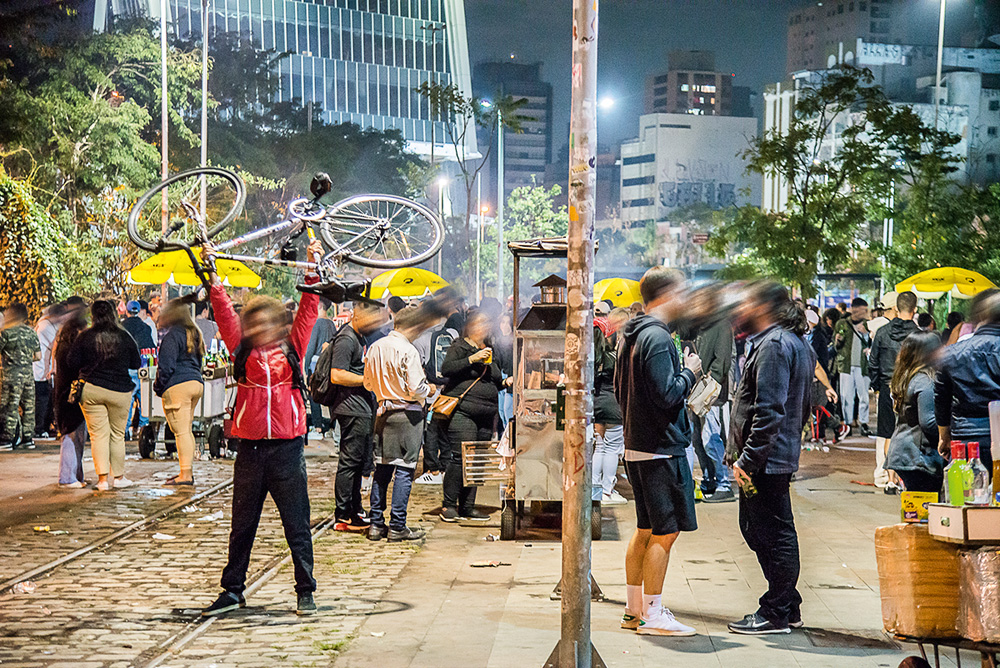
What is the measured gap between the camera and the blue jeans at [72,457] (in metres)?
12.8

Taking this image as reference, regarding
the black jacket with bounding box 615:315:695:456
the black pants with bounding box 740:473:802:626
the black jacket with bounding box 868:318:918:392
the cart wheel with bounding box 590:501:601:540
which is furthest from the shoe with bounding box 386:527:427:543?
the black jacket with bounding box 868:318:918:392

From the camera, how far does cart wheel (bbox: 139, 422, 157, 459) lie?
611 inches

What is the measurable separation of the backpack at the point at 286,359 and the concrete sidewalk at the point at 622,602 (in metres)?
1.59

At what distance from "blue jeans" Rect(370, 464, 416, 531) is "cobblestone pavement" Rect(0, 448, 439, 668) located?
0.84 feet

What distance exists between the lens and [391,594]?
814cm

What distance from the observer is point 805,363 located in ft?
22.8

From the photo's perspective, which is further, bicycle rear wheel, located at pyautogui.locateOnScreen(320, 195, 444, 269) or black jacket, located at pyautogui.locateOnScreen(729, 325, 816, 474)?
bicycle rear wheel, located at pyautogui.locateOnScreen(320, 195, 444, 269)

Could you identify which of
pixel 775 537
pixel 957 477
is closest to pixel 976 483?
pixel 957 477

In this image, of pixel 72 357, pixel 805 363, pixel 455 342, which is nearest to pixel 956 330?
pixel 455 342

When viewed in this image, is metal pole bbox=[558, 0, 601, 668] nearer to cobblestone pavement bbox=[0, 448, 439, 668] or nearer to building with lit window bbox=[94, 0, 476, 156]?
cobblestone pavement bbox=[0, 448, 439, 668]

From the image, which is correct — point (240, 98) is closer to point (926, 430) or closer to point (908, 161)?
point (908, 161)

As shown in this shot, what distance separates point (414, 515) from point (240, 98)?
47863mm

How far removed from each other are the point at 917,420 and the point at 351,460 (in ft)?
15.9

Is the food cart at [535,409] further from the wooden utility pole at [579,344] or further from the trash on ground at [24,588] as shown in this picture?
the trash on ground at [24,588]
